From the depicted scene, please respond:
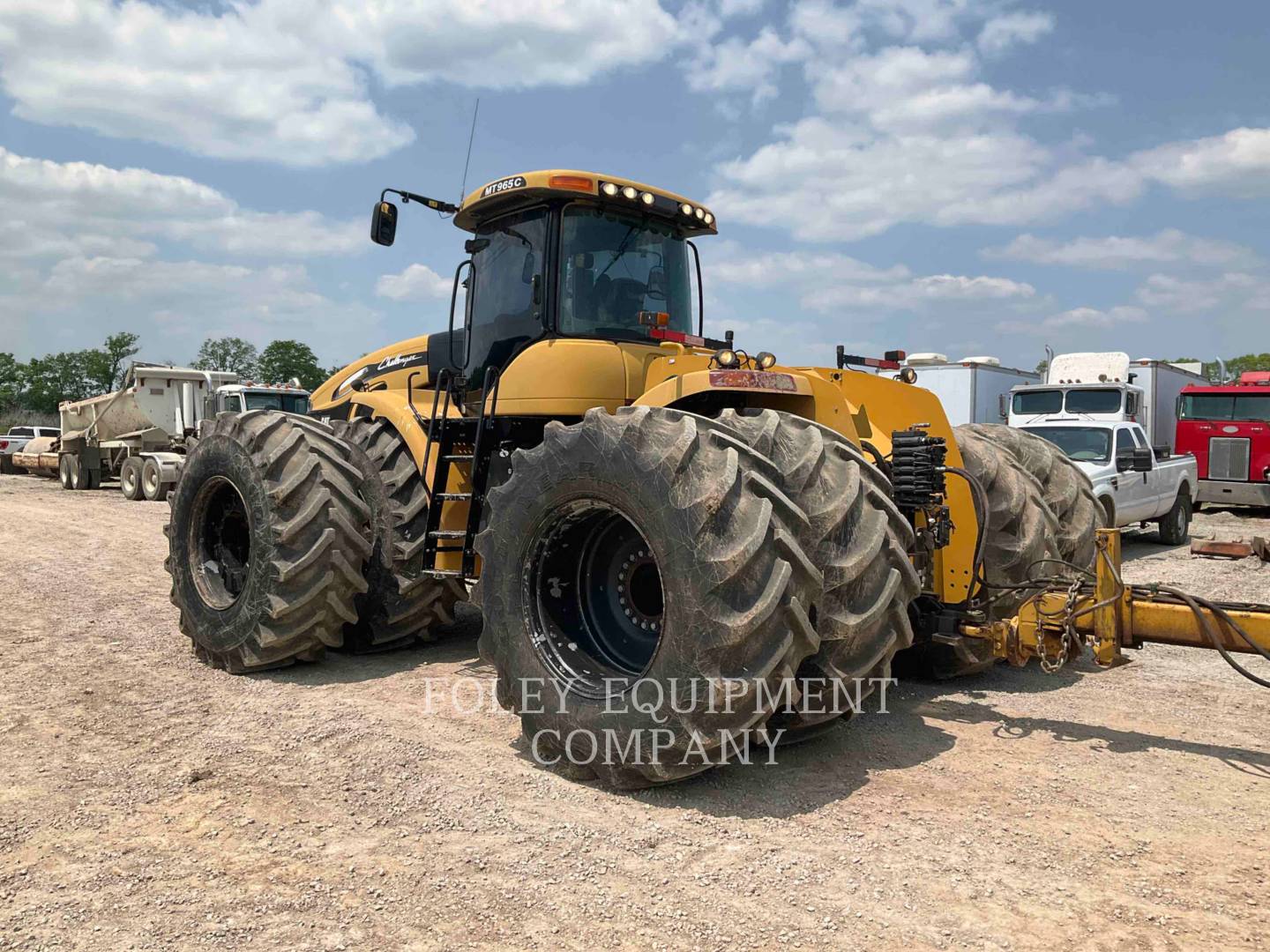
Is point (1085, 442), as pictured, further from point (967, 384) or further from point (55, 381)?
point (55, 381)

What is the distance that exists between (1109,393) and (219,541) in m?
15.5

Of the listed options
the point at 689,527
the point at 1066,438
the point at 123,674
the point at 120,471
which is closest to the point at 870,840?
the point at 689,527

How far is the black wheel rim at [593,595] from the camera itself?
175 inches

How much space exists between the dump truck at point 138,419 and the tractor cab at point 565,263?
16353mm

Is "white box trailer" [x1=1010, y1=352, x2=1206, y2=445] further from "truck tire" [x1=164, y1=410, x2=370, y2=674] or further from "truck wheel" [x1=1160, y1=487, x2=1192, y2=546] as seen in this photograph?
"truck tire" [x1=164, y1=410, x2=370, y2=674]

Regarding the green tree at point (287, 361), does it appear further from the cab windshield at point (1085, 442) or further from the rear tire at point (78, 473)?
the cab windshield at point (1085, 442)

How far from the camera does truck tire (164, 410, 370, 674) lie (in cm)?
554

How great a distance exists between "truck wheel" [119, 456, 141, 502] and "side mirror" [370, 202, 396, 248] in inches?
684

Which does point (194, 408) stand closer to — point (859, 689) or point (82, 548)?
point (82, 548)

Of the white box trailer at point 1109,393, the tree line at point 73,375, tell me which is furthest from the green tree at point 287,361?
the white box trailer at point 1109,393

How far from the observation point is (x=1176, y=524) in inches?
556

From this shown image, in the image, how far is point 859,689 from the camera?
399cm

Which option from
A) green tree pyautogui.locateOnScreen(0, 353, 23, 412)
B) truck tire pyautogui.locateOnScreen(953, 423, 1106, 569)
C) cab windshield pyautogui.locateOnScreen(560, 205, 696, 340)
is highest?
green tree pyautogui.locateOnScreen(0, 353, 23, 412)

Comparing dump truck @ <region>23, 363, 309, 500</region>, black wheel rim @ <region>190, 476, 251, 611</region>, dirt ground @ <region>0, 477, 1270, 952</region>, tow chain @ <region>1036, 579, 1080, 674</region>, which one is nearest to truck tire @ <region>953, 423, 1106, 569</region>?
dirt ground @ <region>0, 477, 1270, 952</region>
